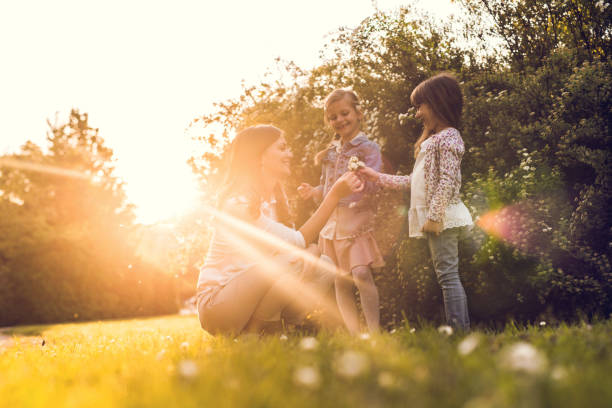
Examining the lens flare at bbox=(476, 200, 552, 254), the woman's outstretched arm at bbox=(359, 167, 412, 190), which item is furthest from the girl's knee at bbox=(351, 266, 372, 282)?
the lens flare at bbox=(476, 200, 552, 254)

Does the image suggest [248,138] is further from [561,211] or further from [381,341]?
[561,211]

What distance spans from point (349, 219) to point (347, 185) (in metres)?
0.85

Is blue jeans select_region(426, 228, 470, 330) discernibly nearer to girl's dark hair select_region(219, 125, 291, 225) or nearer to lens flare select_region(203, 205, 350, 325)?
lens flare select_region(203, 205, 350, 325)

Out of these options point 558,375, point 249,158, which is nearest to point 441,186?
point 249,158

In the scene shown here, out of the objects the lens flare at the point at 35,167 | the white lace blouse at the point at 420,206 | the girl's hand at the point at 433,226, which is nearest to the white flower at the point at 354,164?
the white lace blouse at the point at 420,206

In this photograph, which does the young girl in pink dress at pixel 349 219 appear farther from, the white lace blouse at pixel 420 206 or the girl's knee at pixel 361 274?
the white lace blouse at pixel 420 206

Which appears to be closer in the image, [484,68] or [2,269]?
[484,68]

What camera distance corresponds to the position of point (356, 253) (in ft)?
14.9

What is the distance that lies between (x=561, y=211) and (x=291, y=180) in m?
3.59

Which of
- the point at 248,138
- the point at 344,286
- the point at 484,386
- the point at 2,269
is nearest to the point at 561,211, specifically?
the point at 344,286

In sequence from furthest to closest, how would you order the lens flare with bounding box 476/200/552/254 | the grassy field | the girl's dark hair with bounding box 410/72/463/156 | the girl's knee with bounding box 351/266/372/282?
1. the lens flare with bounding box 476/200/552/254
2. the girl's knee with bounding box 351/266/372/282
3. the girl's dark hair with bounding box 410/72/463/156
4. the grassy field

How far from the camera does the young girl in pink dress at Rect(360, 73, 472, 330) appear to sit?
3.68 meters

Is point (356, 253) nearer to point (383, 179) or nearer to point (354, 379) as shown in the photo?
point (383, 179)

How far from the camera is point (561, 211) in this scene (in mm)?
5242
